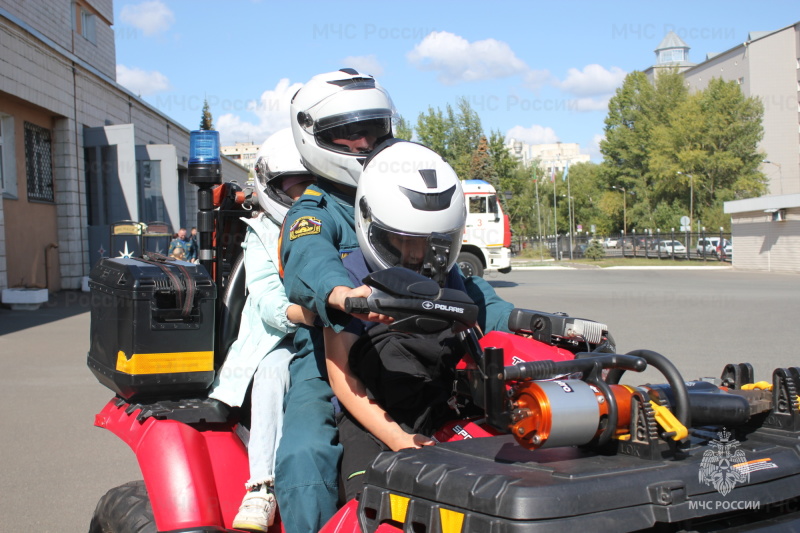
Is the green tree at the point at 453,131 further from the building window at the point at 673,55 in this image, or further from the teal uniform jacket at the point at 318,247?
the building window at the point at 673,55

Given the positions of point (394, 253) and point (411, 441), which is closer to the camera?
point (411, 441)

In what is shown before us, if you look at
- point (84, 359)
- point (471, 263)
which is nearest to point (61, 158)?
point (84, 359)

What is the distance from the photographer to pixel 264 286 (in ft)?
9.61

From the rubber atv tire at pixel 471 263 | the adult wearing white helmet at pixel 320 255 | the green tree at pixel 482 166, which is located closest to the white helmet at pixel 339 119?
the adult wearing white helmet at pixel 320 255

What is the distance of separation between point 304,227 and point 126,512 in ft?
4.42

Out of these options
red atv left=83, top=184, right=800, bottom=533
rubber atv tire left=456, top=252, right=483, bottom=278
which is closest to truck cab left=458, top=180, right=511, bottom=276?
rubber atv tire left=456, top=252, right=483, bottom=278

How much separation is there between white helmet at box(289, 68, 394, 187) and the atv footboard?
50.4 inches

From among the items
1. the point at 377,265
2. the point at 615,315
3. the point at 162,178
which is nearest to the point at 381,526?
the point at 377,265

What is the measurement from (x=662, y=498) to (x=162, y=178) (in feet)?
76.2

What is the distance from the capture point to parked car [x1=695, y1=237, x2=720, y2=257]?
4422 cm

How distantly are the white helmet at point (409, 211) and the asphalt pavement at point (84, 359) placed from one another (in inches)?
124

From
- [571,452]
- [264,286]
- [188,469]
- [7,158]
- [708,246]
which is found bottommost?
[188,469]

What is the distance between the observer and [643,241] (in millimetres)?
51750

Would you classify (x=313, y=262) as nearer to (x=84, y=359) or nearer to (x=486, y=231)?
(x=84, y=359)
